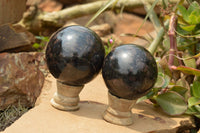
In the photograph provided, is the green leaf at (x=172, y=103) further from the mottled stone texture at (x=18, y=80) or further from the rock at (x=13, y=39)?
the rock at (x=13, y=39)

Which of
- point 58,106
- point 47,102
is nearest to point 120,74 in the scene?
point 58,106

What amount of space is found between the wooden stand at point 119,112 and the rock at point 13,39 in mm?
1423

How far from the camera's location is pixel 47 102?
2148 mm

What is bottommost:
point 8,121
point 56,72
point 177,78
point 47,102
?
point 8,121

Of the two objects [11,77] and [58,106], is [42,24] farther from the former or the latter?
[58,106]

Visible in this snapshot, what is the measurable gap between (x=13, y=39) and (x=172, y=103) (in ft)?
5.67

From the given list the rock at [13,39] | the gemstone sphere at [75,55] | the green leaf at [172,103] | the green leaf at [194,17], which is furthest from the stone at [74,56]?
the rock at [13,39]

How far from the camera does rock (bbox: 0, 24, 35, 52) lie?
9.11 ft

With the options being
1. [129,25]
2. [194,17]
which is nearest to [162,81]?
[194,17]

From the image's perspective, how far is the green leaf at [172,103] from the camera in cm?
210

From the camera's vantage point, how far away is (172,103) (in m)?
2.14

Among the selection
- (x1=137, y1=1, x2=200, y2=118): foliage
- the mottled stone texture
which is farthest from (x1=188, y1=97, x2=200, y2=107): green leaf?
the mottled stone texture

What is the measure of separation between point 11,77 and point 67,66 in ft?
2.12

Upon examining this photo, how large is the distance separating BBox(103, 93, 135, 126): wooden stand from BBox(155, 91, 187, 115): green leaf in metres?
0.36
